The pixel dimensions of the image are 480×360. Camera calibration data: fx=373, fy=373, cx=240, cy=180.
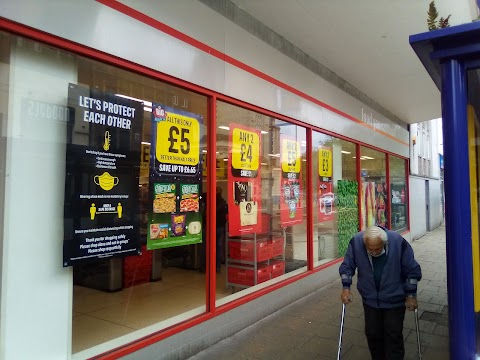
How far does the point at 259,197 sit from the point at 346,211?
11.9 feet

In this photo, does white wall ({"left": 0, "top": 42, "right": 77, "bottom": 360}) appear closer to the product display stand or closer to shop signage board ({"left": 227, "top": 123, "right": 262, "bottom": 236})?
shop signage board ({"left": 227, "top": 123, "right": 262, "bottom": 236})

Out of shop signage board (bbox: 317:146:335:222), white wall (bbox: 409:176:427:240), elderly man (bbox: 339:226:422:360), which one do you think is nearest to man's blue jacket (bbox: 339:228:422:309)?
elderly man (bbox: 339:226:422:360)

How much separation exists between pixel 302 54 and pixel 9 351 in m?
5.91

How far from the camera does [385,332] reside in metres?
3.38

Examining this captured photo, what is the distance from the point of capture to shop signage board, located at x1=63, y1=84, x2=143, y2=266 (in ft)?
10.2

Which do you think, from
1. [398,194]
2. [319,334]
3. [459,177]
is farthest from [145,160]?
[398,194]

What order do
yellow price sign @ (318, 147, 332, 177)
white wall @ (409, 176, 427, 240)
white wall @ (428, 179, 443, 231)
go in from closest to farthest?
yellow price sign @ (318, 147, 332, 177) < white wall @ (409, 176, 427, 240) < white wall @ (428, 179, 443, 231)

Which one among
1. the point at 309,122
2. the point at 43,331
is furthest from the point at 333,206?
the point at 43,331

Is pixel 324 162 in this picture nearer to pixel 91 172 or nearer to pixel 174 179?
pixel 174 179

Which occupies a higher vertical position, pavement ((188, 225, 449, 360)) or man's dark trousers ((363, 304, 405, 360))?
man's dark trousers ((363, 304, 405, 360))

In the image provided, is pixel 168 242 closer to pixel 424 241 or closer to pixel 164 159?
pixel 164 159

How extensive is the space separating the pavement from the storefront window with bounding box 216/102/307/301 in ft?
2.14

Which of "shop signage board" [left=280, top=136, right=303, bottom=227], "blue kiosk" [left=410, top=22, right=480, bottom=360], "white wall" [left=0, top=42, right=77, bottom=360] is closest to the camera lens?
"blue kiosk" [left=410, top=22, right=480, bottom=360]

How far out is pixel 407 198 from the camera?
13086mm
